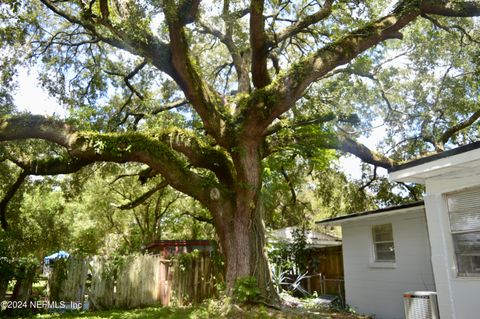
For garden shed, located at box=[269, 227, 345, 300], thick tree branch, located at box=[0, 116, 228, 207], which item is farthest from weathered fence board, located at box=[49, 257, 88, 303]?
garden shed, located at box=[269, 227, 345, 300]

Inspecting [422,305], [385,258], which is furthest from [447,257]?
[385,258]

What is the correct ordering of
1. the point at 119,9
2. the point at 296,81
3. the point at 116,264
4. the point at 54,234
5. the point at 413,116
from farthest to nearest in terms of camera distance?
the point at 54,234
the point at 413,116
the point at 116,264
the point at 296,81
the point at 119,9

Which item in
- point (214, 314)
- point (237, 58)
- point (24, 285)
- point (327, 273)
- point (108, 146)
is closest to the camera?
point (214, 314)

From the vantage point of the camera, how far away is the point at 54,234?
1149 inches

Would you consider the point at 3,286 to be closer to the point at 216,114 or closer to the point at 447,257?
the point at 216,114

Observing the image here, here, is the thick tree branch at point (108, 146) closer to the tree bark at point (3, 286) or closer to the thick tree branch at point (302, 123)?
the thick tree branch at point (302, 123)

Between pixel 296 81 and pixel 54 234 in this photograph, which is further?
pixel 54 234

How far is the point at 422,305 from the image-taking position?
7.00 metres

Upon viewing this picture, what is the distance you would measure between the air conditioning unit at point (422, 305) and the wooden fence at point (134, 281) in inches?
304

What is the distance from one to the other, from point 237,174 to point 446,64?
34.2 ft

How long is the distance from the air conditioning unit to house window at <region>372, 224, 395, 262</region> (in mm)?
3933

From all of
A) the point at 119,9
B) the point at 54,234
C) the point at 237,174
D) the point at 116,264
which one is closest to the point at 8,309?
the point at 116,264

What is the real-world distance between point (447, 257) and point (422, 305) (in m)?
1.21

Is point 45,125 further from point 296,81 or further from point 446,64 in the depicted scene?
point 446,64
